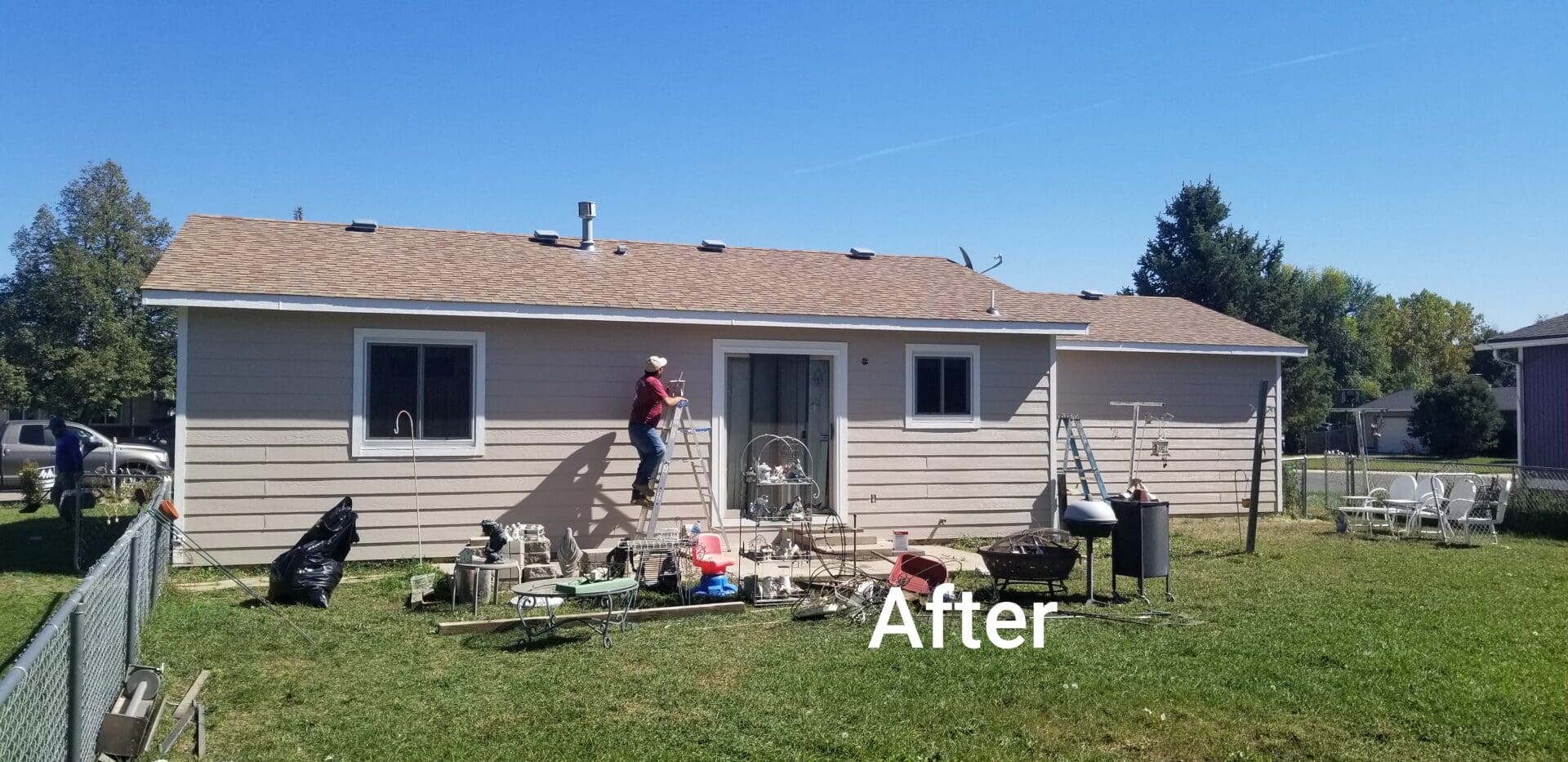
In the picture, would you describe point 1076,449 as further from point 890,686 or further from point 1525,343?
point 1525,343

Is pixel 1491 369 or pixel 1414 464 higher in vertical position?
pixel 1491 369

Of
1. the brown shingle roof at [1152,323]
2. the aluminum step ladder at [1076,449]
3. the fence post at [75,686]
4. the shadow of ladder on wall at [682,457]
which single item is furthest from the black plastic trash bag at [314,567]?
the brown shingle roof at [1152,323]

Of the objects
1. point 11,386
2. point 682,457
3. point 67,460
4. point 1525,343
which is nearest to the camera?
point 682,457

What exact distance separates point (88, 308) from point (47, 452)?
1833 centimetres

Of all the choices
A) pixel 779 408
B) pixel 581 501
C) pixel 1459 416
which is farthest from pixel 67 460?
pixel 1459 416

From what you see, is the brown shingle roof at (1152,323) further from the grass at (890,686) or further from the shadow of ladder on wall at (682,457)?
the grass at (890,686)

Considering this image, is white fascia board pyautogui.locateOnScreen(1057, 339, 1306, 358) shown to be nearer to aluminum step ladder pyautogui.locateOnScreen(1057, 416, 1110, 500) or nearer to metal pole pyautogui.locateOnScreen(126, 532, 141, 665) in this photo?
aluminum step ladder pyautogui.locateOnScreen(1057, 416, 1110, 500)

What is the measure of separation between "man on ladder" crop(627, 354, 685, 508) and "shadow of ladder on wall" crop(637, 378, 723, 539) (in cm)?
8

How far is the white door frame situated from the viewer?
1098 cm

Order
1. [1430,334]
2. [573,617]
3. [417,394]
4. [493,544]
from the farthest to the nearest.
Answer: [1430,334] → [417,394] → [493,544] → [573,617]

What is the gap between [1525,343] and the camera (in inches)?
642

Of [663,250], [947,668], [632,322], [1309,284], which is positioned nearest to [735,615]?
[947,668]

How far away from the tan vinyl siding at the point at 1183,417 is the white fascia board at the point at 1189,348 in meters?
0.14

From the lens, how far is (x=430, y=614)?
26.0 feet
